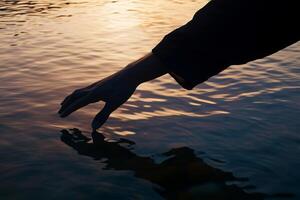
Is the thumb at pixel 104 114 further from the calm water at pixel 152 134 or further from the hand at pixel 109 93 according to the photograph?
the calm water at pixel 152 134

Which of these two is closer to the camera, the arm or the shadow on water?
the arm

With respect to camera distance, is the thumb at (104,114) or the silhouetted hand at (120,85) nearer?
the silhouetted hand at (120,85)

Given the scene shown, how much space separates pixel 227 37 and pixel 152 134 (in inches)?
38.4

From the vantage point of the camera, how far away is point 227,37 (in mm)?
1542

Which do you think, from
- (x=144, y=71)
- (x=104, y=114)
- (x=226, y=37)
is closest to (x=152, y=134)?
(x=104, y=114)

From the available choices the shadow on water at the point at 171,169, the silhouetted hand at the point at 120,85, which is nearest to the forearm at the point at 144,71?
the silhouetted hand at the point at 120,85

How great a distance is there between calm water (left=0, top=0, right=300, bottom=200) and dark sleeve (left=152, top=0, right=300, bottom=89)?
547 mm

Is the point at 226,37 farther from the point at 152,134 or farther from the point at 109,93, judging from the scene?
the point at 152,134

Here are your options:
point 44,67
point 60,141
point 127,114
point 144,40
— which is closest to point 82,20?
point 144,40

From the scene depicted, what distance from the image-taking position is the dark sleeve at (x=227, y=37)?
147 centimetres

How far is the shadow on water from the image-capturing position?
5.66 ft

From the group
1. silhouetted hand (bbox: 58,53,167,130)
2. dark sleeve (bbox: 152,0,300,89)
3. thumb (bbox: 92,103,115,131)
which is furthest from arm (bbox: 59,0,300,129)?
thumb (bbox: 92,103,115,131)

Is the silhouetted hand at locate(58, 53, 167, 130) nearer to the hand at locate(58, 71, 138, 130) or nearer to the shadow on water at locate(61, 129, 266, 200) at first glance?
the hand at locate(58, 71, 138, 130)

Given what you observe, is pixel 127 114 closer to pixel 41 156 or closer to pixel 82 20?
pixel 41 156
